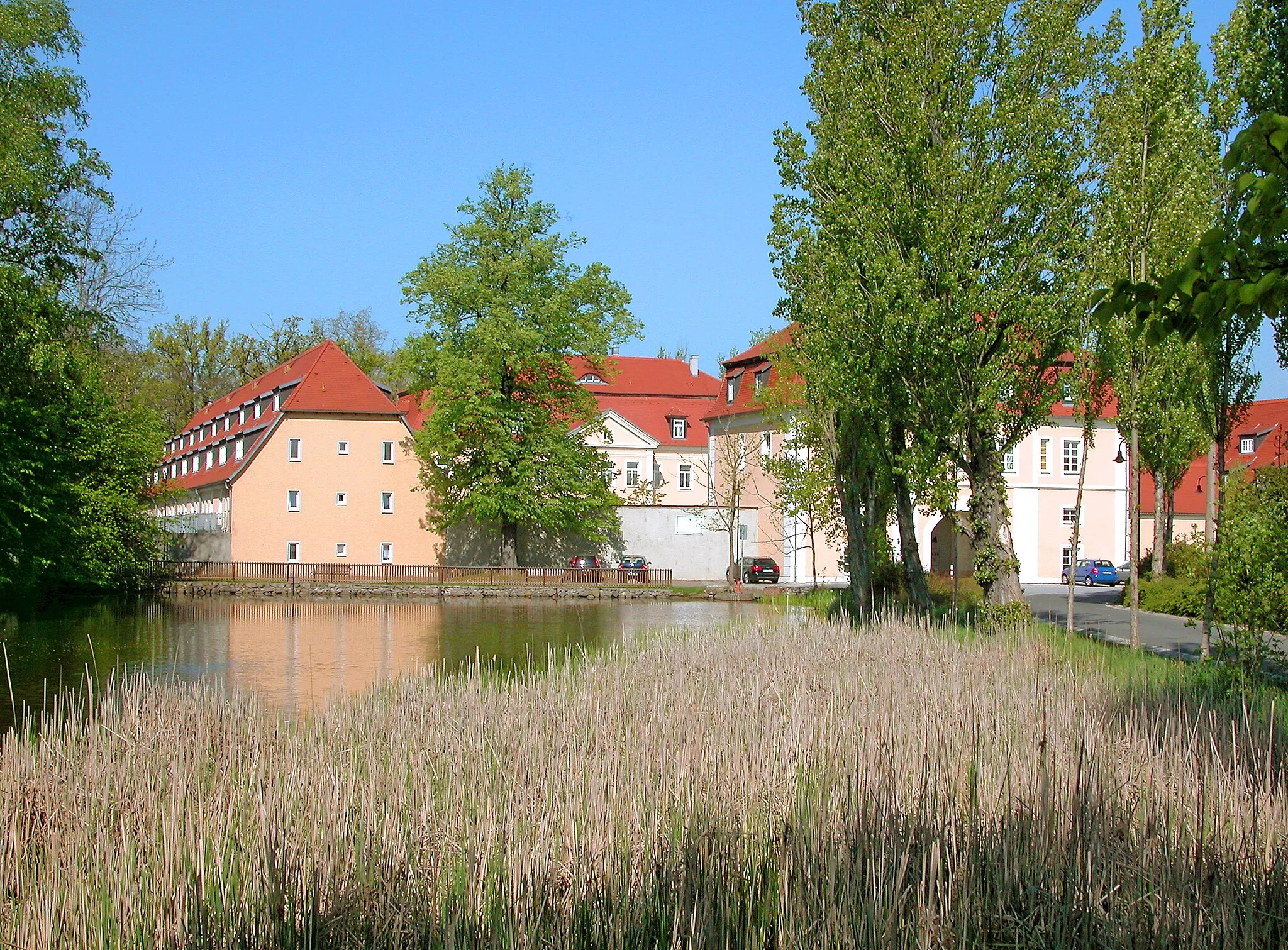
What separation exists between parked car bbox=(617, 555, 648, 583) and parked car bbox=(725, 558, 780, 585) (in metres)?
3.73

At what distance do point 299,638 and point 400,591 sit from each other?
19.4 metres

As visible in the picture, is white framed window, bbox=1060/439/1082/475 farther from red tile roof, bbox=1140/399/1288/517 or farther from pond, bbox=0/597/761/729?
pond, bbox=0/597/761/729

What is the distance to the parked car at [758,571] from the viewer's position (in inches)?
1975

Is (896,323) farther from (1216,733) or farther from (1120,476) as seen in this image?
(1120,476)

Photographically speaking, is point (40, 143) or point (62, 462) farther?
point (62, 462)

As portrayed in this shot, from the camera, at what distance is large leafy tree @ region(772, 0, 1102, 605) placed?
18.6m

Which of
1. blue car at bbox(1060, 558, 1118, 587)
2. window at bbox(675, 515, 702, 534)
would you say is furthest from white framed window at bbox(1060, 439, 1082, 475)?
window at bbox(675, 515, 702, 534)

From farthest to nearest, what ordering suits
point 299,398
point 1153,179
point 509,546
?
point 299,398 → point 509,546 → point 1153,179

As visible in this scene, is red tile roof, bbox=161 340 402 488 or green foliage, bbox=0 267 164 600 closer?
green foliage, bbox=0 267 164 600

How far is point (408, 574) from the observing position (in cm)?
4962

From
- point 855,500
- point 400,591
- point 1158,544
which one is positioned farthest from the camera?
point 400,591

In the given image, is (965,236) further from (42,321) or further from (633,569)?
(633,569)

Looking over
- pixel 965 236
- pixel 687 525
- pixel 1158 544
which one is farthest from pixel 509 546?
pixel 965 236

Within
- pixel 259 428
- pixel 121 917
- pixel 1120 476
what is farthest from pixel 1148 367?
pixel 259 428
